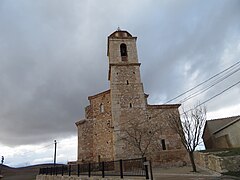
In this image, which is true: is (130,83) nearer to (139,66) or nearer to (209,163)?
(139,66)

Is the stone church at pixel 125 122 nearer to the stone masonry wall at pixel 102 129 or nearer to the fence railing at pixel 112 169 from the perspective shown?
the stone masonry wall at pixel 102 129

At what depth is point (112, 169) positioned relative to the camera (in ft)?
43.6

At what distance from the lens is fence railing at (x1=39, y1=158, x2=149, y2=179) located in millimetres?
9875

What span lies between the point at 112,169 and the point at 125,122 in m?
10.3

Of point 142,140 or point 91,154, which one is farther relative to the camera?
point 91,154

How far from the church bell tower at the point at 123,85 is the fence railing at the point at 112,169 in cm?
730

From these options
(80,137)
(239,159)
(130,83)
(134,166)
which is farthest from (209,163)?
(80,137)

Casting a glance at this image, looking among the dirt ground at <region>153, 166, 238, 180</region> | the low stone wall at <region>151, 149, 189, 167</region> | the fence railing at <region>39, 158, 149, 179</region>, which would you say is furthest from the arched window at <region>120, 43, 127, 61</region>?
the dirt ground at <region>153, 166, 238, 180</region>

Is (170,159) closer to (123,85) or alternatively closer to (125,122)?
(125,122)

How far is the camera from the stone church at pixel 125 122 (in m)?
22.5

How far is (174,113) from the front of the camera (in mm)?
24328

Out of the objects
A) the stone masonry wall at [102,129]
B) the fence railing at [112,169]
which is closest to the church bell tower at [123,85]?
the stone masonry wall at [102,129]

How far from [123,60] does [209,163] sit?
635 inches

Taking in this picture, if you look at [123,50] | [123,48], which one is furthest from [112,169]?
[123,48]
